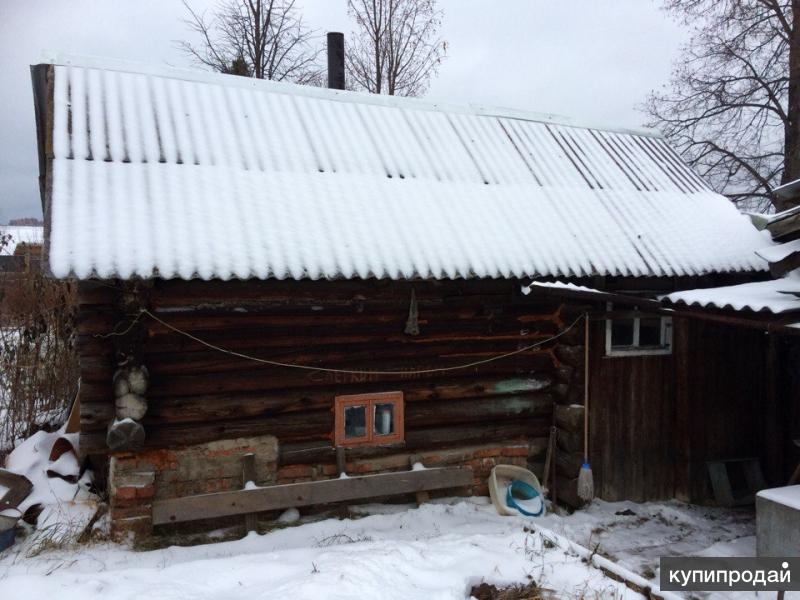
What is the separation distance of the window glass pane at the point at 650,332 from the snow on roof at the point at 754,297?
1.14 metres

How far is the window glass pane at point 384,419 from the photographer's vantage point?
645 cm

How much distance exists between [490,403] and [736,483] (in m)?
4.01

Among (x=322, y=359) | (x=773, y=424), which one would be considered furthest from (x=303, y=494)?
(x=773, y=424)

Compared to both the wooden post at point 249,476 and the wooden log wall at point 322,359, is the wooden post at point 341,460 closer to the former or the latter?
the wooden log wall at point 322,359

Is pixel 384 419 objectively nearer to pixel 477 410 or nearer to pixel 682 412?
pixel 477 410

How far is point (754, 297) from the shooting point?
602 centimetres

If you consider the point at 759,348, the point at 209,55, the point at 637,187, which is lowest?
the point at 759,348

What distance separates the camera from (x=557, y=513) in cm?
683

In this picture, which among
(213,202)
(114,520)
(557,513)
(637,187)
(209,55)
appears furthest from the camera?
(209,55)

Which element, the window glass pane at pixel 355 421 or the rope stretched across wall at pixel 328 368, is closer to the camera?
the rope stretched across wall at pixel 328 368

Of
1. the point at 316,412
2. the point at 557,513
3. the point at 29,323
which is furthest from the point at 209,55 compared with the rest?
the point at 557,513

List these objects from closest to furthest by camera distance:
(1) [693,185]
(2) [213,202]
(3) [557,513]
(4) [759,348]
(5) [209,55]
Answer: (2) [213,202]
(3) [557,513]
(4) [759,348]
(1) [693,185]
(5) [209,55]

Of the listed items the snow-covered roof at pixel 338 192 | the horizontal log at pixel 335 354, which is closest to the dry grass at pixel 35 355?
the horizontal log at pixel 335 354

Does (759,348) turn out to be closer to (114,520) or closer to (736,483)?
(736,483)
